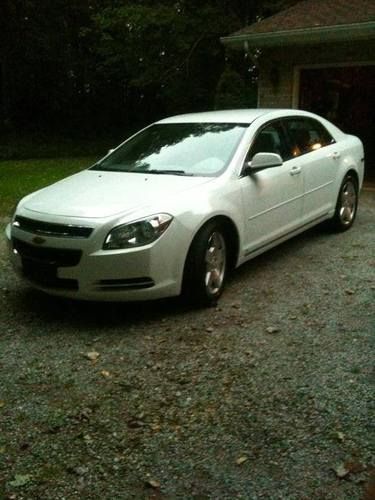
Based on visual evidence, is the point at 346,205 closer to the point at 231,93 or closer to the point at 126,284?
the point at 126,284

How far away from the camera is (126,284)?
438 cm

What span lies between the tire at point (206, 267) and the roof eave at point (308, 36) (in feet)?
22.3

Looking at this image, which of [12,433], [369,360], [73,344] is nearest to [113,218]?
[73,344]

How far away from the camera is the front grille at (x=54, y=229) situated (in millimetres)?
4281

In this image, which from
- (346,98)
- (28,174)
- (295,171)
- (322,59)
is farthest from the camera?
(28,174)

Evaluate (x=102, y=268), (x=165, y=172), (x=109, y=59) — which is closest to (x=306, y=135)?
(x=165, y=172)

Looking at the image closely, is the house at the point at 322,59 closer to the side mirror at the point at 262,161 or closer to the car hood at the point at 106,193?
the side mirror at the point at 262,161

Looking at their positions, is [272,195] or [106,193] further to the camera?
[272,195]

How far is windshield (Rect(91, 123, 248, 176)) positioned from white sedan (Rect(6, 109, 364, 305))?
0.01 meters

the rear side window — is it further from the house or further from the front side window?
the house

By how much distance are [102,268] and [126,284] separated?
0.23 metres

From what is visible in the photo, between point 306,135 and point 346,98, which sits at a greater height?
point 306,135

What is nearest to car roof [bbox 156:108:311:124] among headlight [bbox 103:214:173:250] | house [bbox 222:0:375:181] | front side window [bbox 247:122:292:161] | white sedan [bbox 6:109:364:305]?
white sedan [bbox 6:109:364:305]

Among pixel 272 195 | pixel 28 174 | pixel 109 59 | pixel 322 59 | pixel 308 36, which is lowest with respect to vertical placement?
pixel 28 174
